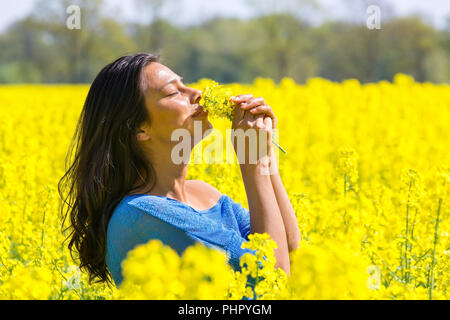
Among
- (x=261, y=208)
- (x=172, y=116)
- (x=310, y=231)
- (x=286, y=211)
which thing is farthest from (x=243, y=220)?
(x=310, y=231)

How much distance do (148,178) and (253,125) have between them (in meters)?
0.48

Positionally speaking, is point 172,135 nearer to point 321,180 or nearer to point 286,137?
point 321,180

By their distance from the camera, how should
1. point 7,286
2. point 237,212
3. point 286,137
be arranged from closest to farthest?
point 7,286 < point 237,212 < point 286,137

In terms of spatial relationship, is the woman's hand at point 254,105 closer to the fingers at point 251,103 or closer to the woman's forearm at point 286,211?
the fingers at point 251,103

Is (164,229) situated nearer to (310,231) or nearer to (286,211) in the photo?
(286,211)

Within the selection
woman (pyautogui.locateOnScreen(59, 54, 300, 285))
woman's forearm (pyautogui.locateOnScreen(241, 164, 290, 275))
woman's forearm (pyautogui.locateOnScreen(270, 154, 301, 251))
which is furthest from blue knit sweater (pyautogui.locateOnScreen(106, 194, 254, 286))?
woman's forearm (pyautogui.locateOnScreen(270, 154, 301, 251))

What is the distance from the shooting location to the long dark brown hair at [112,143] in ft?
8.20

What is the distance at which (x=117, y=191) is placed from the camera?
2564 mm

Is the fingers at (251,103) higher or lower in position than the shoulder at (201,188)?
higher

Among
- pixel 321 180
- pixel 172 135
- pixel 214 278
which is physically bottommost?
pixel 321 180

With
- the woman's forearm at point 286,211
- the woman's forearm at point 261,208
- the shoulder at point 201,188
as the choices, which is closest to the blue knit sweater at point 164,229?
the woman's forearm at point 261,208

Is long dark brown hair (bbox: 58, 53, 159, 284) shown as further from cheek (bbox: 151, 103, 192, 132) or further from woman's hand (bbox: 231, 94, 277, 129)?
woman's hand (bbox: 231, 94, 277, 129)
